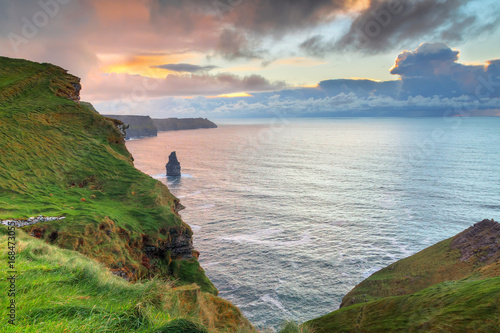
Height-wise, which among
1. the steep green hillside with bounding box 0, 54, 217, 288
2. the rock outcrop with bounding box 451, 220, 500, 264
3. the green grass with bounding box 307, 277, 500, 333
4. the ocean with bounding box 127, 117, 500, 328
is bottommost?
the ocean with bounding box 127, 117, 500, 328

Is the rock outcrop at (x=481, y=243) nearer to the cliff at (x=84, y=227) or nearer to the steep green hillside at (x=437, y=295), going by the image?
the steep green hillside at (x=437, y=295)

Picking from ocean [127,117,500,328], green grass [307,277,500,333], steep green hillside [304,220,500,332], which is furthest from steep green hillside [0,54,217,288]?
steep green hillside [304,220,500,332]

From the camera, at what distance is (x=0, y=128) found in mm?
30562

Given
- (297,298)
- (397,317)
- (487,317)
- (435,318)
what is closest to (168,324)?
(487,317)

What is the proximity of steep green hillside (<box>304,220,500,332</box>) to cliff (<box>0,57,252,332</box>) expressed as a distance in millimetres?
9094

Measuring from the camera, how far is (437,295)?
16.2 meters

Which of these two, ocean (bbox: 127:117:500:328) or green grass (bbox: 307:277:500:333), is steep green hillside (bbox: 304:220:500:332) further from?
ocean (bbox: 127:117:500:328)

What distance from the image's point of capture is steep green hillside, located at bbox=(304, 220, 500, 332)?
12.2m

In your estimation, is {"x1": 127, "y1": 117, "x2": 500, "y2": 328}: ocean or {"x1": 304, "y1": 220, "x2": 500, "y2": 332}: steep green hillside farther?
{"x1": 127, "y1": 117, "x2": 500, "y2": 328}: ocean

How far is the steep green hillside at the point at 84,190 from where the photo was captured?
68.3 feet

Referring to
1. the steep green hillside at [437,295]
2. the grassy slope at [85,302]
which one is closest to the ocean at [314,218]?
the steep green hillside at [437,295]

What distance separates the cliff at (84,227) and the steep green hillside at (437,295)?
9094 mm

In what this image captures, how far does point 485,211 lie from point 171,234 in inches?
3283

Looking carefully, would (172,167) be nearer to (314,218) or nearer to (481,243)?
(314,218)
